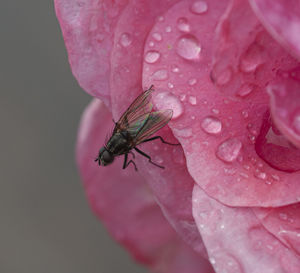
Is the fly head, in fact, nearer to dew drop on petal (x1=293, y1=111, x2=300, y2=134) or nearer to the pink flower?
the pink flower

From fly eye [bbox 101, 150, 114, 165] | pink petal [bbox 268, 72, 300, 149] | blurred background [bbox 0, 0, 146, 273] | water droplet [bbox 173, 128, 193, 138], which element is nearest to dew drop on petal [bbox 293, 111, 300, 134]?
pink petal [bbox 268, 72, 300, 149]

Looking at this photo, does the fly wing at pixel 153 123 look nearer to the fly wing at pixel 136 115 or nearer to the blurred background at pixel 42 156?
the fly wing at pixel 136 115

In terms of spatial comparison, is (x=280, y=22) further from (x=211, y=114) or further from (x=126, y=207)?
(x=126, y=207)

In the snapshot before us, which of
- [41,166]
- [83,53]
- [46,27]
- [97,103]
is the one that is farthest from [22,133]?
[83,53]

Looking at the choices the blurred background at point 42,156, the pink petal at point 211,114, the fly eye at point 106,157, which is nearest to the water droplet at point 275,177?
the pink petal at point 211,114

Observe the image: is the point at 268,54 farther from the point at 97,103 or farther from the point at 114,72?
the point at 97,103

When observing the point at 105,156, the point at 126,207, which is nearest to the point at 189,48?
the point at 105,156

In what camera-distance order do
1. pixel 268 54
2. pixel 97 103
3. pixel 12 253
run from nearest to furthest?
1. pixel 268 54
2. pixel 97 103
3. pixel 12 253
